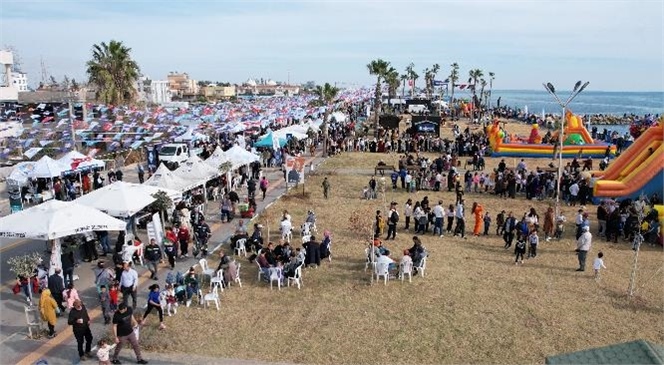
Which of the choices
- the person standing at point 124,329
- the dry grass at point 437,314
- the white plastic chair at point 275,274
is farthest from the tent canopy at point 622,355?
the white plastic chair at point 275,274

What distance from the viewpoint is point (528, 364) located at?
30.9 ft

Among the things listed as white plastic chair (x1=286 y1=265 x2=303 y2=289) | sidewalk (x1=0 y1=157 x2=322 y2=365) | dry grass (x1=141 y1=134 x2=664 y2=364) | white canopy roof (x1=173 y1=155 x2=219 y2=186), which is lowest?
sidewalk (x1=0 y1=157 x2=322 y2=365)

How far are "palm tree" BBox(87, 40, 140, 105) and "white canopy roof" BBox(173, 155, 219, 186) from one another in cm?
1823

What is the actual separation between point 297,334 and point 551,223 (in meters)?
10.7

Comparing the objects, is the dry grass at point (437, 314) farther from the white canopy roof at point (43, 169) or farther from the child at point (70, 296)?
the white canopy roof at point (43, 169)

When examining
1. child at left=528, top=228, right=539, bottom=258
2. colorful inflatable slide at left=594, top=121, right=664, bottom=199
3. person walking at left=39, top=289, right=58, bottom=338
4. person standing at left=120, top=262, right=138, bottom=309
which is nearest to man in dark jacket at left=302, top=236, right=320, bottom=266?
person standing at left=120, top=262, right=138, bottom=309

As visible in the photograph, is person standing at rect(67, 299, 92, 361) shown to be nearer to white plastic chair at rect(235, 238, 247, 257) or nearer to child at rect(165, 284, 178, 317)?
child at rect(165, 284, 178, 317)

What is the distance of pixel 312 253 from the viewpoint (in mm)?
14438

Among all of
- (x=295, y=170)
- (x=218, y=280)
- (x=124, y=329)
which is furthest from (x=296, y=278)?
(x=295, y=170)

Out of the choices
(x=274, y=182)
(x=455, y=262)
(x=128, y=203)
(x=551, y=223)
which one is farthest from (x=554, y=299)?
(x=274, y=182)

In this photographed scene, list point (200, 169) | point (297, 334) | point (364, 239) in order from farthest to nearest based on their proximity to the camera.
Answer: point (200, 169), point (364, 239), point (297, 334)

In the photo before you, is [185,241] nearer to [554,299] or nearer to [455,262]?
[455,262]

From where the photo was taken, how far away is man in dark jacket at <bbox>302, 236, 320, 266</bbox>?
47.3 ft

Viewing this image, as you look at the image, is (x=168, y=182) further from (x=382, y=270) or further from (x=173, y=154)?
(x=173, y=154)
